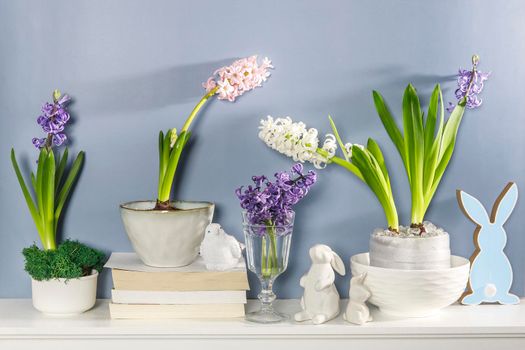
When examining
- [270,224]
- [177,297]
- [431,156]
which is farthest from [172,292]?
[431,156]

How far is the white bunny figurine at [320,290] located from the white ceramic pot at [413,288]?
6 centimetres

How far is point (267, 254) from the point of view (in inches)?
48.6

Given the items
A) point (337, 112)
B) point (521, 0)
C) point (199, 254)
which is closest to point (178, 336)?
point (199, 254)

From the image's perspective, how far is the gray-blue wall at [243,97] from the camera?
1339 mm

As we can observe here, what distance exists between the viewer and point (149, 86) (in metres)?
1.35

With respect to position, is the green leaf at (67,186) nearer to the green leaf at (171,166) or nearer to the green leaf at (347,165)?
the green leaf at (171,166)

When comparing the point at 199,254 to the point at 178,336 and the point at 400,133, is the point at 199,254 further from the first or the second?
the point at 400,133

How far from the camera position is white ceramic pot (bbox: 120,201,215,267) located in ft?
4.04

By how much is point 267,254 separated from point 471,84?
0.52 m

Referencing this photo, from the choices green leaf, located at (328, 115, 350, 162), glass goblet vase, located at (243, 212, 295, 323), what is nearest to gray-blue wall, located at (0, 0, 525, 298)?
green leaf, located at (328, 115, 350, 162)

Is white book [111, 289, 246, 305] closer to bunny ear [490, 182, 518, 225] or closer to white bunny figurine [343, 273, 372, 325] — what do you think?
white bunny figurine [343, 273, 372, 325]

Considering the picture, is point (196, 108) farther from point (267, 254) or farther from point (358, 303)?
point (358, 303)

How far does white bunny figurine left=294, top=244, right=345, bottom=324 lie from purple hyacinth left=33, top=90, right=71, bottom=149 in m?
0.54

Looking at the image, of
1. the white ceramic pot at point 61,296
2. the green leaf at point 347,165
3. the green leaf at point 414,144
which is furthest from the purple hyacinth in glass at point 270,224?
the white ceramic pot at point 61,296
